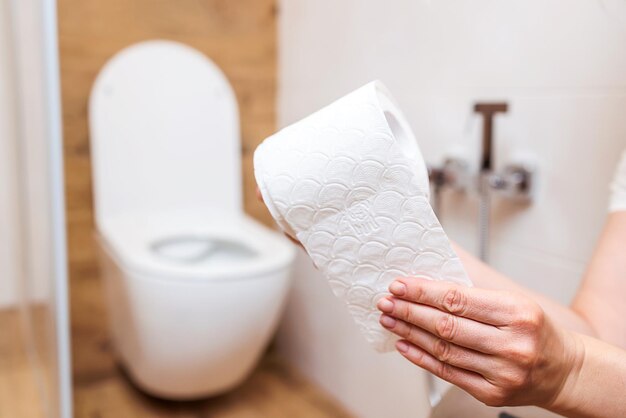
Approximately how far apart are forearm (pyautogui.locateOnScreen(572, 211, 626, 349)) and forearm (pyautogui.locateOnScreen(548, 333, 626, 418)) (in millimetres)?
149

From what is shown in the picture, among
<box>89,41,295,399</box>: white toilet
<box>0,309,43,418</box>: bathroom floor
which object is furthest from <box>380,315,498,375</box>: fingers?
<box>0,309,43,418</box>: bathroom floor

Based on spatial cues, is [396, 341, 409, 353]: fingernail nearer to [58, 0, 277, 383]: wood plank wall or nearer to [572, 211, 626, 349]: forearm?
[572, 211, 626, 349]: forearm

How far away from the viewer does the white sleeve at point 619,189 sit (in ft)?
1.97

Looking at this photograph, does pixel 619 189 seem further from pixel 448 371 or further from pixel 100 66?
pixel 100 66

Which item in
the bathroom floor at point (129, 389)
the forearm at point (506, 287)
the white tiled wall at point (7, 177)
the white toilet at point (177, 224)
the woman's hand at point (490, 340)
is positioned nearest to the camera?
the woman's hand at point (490, 340)

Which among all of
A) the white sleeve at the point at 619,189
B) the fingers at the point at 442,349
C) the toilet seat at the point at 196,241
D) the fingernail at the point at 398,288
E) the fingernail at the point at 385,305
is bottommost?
the toilet seat at the point at 196,241

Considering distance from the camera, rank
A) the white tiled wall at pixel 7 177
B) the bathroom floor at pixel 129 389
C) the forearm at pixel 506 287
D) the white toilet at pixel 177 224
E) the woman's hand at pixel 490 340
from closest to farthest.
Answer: the woman's hand at pixel 490 340 → the forearm at pixel 506 287 → the white toilet at pixel 177 224 → the bathroom floor at pixel 129 389 → the white tiled wall at pixel 7 177

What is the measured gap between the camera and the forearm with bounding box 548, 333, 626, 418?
429 mm

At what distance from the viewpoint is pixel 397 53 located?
692mm

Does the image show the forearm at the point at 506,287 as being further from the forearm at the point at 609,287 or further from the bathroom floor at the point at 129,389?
the bathroom floor at the point at 129,389

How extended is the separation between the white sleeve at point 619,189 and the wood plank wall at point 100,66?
2.46 ft

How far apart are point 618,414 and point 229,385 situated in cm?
92

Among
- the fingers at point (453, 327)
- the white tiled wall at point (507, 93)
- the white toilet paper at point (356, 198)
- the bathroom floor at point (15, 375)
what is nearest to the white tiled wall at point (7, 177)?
the bathroom floor at point (15, 375)

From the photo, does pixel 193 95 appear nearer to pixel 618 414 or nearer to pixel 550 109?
pixel 550 109
